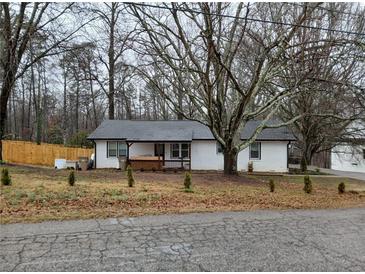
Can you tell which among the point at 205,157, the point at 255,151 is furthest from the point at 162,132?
the point at 255,151

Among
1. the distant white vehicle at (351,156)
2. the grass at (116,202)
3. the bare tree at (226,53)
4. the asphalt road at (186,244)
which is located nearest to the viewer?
the asphalt road at (186,244)

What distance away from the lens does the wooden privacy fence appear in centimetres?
2688

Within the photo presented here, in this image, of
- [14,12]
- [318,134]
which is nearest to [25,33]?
[14,12]

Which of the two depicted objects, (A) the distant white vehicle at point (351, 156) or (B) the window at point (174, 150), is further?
(A) the distant white vehicle at point (351, 156)

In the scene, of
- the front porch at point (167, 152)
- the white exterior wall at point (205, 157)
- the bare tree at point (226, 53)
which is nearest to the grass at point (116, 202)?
the bare tree at point (226, 53)

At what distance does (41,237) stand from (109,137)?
675 inches

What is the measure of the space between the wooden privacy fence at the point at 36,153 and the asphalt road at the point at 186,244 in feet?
73.2

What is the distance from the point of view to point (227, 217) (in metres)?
6.72

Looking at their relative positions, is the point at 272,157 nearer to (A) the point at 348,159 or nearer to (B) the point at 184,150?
(B) the point at 184,150

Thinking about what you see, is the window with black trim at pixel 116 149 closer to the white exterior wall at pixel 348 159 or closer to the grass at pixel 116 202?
the grass at pixel 116 202

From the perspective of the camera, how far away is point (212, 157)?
22016 millimetres

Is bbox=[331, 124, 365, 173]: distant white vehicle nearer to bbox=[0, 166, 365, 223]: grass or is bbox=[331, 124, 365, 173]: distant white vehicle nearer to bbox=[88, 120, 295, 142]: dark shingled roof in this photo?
bbox=[88, 120, 295, 142]: dark shingled roof

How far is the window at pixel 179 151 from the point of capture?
874 inches

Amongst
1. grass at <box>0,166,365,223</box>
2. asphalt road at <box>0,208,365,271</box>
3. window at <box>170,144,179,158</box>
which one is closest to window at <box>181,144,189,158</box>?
window at <box>170,144,179,158</box>
